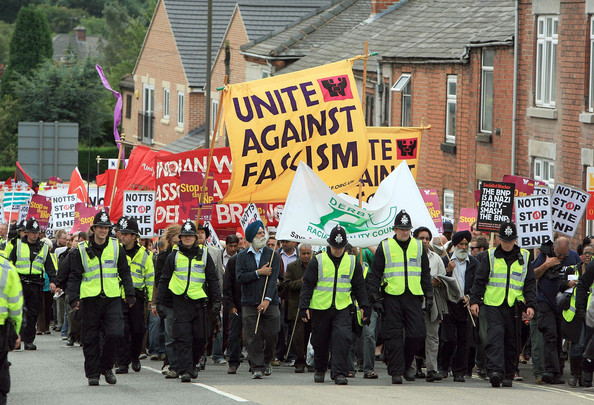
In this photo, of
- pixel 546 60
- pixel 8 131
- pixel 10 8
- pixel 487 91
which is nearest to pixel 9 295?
pixel 546 60

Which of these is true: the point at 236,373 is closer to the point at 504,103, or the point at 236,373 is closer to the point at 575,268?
the point at 575,268

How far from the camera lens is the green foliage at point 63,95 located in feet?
206

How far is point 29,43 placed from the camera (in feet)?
245

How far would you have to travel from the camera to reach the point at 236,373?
15.4m

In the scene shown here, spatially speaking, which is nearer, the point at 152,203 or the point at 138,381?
the point at 138,381

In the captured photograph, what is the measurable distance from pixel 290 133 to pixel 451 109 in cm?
1184

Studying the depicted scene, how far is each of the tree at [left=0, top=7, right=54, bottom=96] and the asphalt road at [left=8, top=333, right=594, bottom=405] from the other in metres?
60.3

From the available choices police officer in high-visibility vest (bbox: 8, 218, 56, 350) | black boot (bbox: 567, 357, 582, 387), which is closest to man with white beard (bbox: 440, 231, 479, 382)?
black boot (bbox: 567, 357, 582, 387)

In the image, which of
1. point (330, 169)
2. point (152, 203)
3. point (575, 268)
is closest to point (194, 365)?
point (330, 169)

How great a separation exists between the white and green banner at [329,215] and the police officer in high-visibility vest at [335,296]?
0.91 metres

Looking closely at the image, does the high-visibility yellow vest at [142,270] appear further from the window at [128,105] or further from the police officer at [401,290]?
the window at [128,105]

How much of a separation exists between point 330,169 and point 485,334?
10.5ft

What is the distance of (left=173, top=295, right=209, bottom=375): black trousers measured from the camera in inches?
553

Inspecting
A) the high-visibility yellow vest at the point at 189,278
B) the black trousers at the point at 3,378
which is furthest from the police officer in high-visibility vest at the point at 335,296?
the black trousers at the point at 3,378
